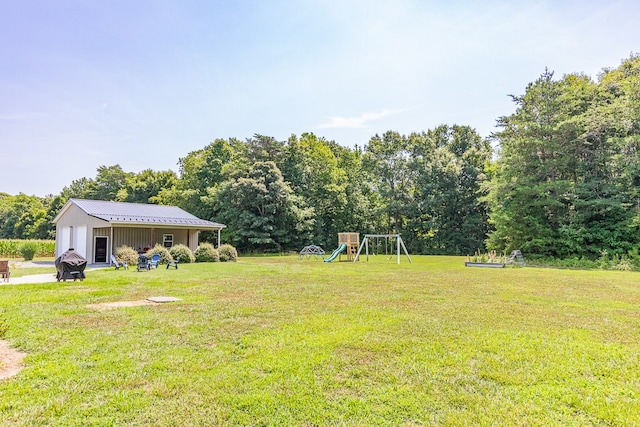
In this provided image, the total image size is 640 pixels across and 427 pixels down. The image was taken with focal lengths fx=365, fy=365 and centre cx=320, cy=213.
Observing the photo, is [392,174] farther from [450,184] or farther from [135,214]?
[135,214]

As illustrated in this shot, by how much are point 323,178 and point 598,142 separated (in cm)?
2115

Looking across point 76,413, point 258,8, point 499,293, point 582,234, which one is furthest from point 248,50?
point 582,234

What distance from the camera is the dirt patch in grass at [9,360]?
345 cm

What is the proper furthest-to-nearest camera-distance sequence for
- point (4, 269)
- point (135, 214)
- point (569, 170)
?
1. point (135, 214)
2. point (569, 170)
3. point (4, 269)

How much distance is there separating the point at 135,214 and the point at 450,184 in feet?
80.8

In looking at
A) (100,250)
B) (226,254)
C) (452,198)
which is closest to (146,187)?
(100,250)

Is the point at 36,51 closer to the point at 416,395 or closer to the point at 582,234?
the point at 416,395

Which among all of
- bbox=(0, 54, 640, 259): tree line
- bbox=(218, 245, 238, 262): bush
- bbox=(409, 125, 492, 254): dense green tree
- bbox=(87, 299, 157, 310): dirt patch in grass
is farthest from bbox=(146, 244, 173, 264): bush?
bbox=(409, 125, 492, 254): dense green tree

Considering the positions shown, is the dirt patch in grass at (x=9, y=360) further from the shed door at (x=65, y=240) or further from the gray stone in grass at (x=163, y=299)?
the shed door at (x=65, y=240)

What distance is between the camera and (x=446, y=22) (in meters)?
10.5

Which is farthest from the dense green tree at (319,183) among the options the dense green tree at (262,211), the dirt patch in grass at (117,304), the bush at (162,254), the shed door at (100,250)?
the dirt patch in grass at (117,304)

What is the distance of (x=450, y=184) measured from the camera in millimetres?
31766

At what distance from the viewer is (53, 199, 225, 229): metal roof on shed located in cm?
1891

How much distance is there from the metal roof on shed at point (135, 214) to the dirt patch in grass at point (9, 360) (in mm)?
14993
